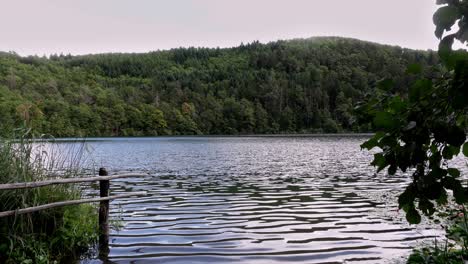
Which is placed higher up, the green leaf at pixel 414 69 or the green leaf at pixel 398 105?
the green leaf at pixel 414 69

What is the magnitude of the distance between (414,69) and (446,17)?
0.28 metres

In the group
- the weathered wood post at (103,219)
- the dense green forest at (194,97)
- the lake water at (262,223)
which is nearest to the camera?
the lake water at (262,223)

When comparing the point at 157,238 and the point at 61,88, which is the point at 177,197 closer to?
the point at 157,238

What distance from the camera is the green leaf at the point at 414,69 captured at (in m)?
2.19

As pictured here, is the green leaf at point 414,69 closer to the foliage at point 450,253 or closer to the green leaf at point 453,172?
the green leaf at point 453,172

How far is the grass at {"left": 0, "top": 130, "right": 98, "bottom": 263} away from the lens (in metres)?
7.21

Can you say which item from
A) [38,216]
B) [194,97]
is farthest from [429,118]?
[194,97]

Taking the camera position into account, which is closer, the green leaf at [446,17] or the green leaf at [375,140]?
the green leaf at [446,17]

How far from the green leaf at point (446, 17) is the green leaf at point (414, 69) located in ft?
0.70

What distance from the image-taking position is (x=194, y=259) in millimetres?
8750

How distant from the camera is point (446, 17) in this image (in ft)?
6.73

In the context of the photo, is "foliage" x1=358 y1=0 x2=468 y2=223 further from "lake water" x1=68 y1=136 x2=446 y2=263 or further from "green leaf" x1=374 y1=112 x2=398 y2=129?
"lake water" x1=68 y1=136 x2=446 y2=263

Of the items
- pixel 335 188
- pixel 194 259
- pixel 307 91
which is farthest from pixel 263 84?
Result: pixel 194 259

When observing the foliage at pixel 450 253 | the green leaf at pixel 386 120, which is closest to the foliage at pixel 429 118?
the green leaf at pixel 386 120
